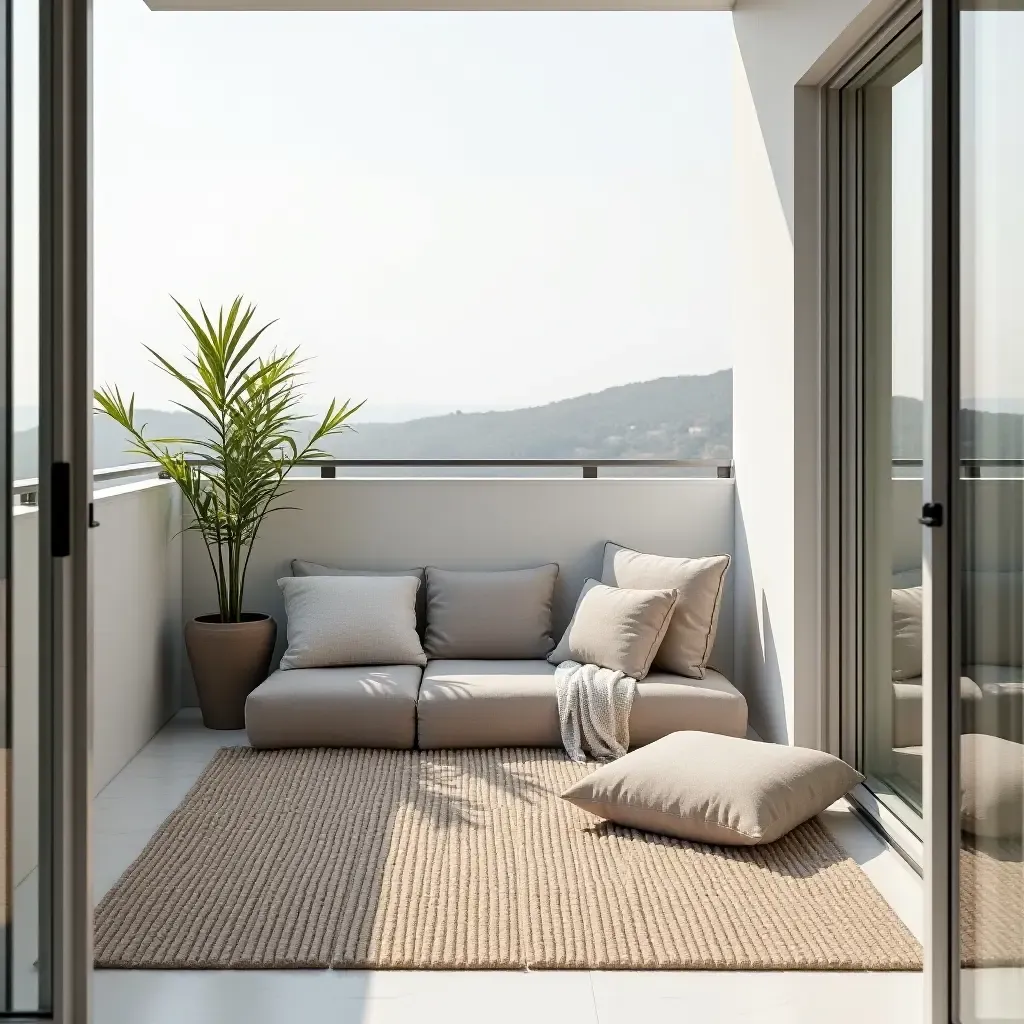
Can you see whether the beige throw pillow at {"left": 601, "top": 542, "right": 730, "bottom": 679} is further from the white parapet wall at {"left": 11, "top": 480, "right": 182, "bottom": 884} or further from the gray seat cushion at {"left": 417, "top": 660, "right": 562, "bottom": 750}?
the white parapet wall at {"left": 11, "top": 480, "right": 182, "bottom": 884}

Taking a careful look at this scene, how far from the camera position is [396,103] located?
19.1 feet

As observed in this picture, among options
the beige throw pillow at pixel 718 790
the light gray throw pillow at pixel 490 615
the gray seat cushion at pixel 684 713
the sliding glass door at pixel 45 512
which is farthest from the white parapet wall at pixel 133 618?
the gray seat cushion at pixel 684 713

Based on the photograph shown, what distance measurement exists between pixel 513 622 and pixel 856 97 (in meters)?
2.34

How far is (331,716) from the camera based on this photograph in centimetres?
438

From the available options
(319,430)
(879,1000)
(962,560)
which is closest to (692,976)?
(879,1000)

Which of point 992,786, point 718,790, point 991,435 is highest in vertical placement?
point 991,435

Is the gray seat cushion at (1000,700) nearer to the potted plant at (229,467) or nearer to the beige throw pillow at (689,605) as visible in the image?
the beige throw pillow at (689,605)

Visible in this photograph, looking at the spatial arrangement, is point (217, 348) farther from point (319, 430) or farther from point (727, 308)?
point (727, 308)

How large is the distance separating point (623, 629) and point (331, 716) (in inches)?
43.6

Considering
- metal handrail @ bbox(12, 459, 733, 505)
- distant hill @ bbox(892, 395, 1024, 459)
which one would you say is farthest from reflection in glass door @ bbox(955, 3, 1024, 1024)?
metal handrail @ bbox(12, 459, 733, 505)

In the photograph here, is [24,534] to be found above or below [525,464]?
below

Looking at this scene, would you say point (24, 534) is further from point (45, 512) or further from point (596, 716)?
point (596, 716)

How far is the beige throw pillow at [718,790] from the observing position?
3.32 metres

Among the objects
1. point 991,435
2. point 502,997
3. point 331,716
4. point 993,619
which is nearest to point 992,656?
point 993,619
